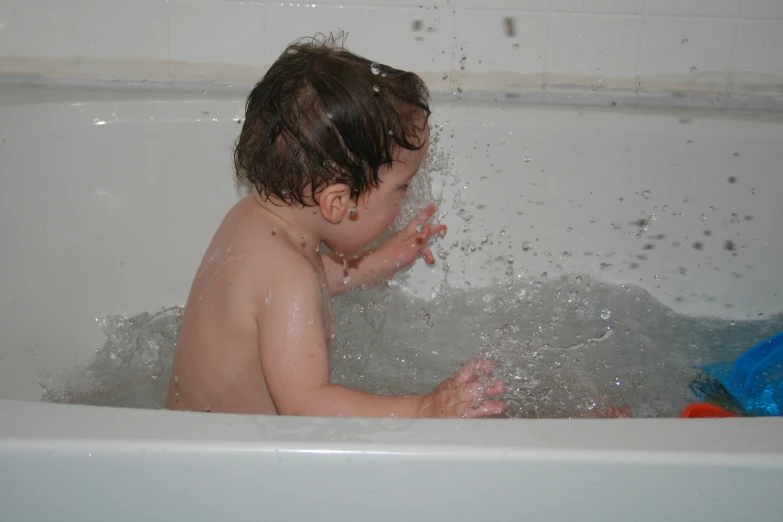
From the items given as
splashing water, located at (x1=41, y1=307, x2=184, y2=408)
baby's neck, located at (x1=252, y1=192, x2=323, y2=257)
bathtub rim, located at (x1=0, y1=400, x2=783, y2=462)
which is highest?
baby's neck, located at (x1=252, y1=192, x2=323, y2=257)

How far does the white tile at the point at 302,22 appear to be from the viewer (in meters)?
1.35

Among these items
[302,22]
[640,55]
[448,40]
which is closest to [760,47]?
[640,55]

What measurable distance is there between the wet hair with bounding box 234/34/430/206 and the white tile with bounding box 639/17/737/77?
67 cm

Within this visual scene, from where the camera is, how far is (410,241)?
1.22 meters

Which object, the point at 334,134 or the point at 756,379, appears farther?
the point at 756,379

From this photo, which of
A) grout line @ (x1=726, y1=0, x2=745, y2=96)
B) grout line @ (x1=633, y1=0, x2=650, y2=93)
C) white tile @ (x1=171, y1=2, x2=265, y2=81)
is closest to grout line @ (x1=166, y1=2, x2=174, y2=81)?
white tile @ (x1=171, y1=2, x2=265, y2=81)

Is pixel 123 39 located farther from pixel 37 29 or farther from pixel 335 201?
pixel 335 201

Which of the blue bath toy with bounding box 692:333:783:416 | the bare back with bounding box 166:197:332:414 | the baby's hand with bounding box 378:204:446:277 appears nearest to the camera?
the bare back with bounding box 166:197:332:414

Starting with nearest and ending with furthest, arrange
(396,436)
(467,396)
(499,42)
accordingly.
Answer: (396,436)
(467,396)
(499,42)

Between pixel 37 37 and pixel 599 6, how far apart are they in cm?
100

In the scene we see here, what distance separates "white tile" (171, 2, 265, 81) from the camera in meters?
1.34

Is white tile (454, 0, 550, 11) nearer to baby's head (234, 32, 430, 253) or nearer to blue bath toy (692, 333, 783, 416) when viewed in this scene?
baby's head (234, 32, 430, 253)

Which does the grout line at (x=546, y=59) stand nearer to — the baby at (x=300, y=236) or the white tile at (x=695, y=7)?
the white tile at (x=695, y=7)

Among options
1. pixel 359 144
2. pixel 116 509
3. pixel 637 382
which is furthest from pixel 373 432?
pixel 637 382
